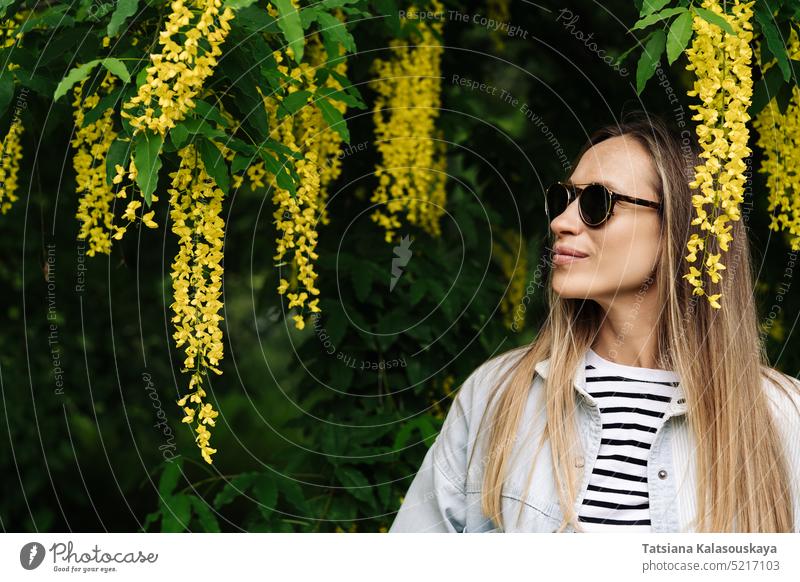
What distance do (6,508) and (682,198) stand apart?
6.13 metres

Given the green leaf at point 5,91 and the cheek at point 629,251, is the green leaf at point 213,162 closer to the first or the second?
the green leaf at point 5,91

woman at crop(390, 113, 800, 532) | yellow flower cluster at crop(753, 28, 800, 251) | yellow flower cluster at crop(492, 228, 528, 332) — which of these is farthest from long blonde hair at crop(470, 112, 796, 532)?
yellow flower cluster at crop(492, 228, 528, 332)

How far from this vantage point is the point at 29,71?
9.42 ft

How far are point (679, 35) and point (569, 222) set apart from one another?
0.58 meters

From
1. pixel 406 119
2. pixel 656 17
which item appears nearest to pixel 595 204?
pixel 656 17

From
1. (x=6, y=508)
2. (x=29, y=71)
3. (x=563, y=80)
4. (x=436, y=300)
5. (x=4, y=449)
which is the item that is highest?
(x=563, y=80)

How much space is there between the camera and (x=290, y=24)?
89.2 inches

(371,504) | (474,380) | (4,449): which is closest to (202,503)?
(371,504)

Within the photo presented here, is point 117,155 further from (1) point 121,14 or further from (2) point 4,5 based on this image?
(2) point 4,5

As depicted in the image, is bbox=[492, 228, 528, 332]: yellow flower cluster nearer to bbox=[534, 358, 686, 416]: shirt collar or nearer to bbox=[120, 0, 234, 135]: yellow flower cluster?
bbox=[534, 358, 686, 416]: shirt collar

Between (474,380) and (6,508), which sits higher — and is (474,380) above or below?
above

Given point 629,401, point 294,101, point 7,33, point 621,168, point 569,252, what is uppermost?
point 7,33
